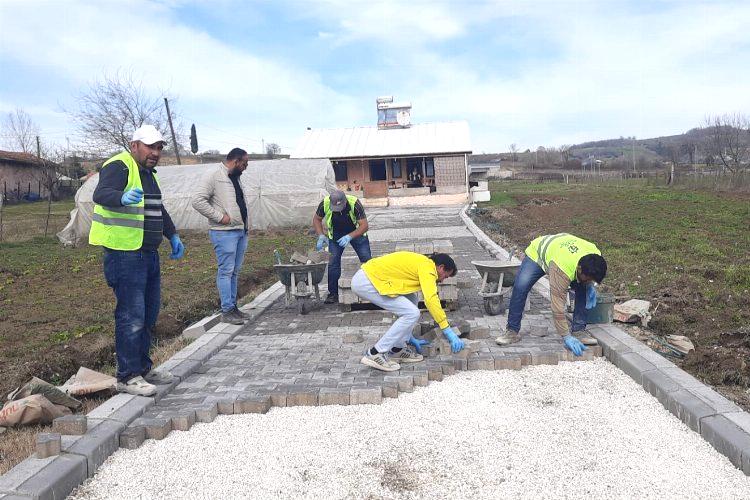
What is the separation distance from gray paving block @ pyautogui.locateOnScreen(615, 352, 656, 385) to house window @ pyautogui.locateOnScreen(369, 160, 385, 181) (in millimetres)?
26488

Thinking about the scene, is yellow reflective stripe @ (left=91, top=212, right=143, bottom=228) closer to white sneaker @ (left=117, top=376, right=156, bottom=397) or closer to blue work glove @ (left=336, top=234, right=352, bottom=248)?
white sneaker @ (left=117, top=376, right=156, bottom=397)

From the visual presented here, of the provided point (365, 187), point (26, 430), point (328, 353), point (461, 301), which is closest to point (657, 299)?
point (461, 301)

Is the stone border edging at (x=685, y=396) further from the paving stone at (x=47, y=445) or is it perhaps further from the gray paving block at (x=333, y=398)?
the paving stone at (x=47, y=445)

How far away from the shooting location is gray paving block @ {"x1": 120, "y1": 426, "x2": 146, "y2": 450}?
3.65 meters

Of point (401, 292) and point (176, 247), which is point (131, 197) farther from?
point (401, 292)

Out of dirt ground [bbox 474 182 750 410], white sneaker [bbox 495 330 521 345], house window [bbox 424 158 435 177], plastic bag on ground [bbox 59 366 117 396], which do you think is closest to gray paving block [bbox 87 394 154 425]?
plastic bag on ground [bbox 59 366 117 396]

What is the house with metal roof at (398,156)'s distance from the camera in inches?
1142

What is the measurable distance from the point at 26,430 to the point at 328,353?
7.82 ft

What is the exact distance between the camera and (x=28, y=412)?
401cm

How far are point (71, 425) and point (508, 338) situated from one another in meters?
3.55

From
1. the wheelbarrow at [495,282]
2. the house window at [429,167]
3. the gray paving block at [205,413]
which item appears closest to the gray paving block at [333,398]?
the gray paving block at [205,413]

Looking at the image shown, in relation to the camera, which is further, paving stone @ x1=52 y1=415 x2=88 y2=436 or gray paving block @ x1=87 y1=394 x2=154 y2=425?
gray paving block @ x1=87 y1=394 x2=154 y2=425

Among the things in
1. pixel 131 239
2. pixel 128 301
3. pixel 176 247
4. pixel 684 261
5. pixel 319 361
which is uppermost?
pixel 131 239

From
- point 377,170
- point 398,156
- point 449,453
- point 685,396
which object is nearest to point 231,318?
point 449,453
